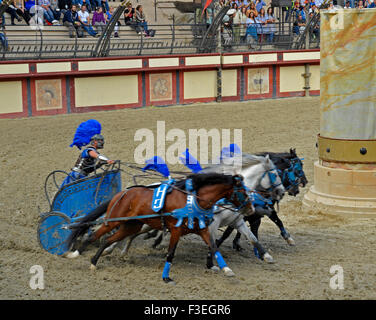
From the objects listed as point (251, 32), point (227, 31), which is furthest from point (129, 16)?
point (251, 32)

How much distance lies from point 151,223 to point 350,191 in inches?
157

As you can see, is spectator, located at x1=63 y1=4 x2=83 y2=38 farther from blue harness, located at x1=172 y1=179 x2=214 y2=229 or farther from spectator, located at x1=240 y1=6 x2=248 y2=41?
blue harness, located at x1=172 y1=179 x2=214 y2=229

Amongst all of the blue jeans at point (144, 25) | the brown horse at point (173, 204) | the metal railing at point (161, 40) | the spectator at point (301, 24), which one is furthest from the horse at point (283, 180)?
the spectator at point (301, 24)

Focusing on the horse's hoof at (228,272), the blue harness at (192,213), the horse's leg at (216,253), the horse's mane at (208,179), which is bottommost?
the horse's hoof at (228,272)

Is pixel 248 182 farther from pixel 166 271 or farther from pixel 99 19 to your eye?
pixel 99 19

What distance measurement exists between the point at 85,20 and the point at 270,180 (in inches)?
532

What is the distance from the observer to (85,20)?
65.3ft

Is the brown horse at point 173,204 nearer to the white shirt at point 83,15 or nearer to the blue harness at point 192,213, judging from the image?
the blue harness at point 192,213

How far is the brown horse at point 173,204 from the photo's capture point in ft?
22.8

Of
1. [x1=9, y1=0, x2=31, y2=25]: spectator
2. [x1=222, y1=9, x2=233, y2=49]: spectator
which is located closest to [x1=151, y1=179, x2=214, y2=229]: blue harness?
[x1=9, y1=0, x2=31, y2=25]: spectator

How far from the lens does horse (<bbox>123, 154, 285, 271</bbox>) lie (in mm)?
7445

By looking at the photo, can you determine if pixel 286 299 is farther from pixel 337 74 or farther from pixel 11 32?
pixel 11 32

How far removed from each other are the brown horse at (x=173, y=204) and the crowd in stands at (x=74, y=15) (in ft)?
37.8

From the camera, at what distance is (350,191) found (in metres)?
10.1
